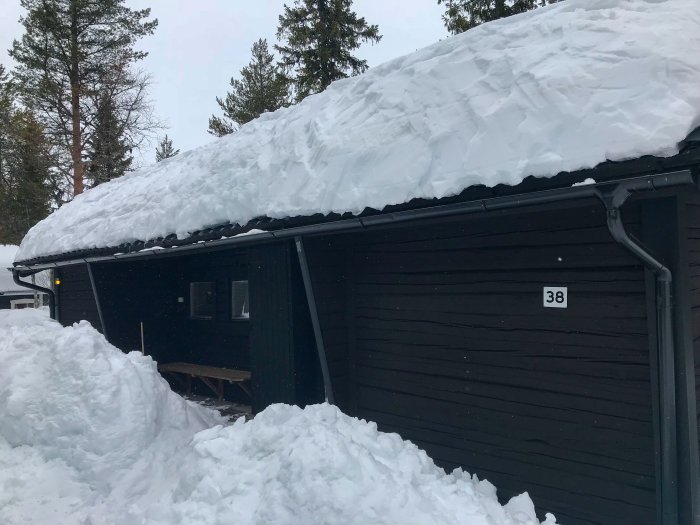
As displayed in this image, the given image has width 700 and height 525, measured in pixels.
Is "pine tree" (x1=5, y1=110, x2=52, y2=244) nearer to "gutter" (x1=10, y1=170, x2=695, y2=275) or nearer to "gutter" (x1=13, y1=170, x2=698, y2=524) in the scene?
"gutter" (x1=10, y1=170, x2=695, y2=275)

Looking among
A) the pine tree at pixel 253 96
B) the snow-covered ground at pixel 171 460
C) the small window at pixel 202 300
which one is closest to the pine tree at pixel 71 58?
the pine tree at pixel 253 96

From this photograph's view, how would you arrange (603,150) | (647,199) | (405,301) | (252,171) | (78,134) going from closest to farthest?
(603,150), (647,199), (405,301), (252,171), (78,134)

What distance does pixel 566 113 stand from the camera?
3.92m

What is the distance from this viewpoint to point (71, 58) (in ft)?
72.8

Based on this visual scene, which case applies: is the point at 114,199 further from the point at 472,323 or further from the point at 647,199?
the point at 647,199

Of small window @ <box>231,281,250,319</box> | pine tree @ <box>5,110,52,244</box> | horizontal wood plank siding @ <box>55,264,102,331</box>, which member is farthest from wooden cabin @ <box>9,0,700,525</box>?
pine tree @ <box>5,110,52,244</box>

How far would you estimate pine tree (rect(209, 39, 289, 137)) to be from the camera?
26.5 metres

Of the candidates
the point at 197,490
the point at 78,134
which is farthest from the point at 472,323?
the point at 78,134

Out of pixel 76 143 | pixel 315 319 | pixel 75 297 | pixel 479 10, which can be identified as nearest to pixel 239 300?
pixel 315 319

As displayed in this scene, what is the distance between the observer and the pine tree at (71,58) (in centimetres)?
2222

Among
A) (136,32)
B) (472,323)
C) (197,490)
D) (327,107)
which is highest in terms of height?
(136,32)

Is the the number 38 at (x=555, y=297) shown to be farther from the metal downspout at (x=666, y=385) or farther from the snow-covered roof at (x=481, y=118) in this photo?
the snow-covered roof at (x=481, y=118)

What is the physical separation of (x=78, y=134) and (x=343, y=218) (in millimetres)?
21228

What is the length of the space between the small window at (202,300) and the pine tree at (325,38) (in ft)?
43.3
